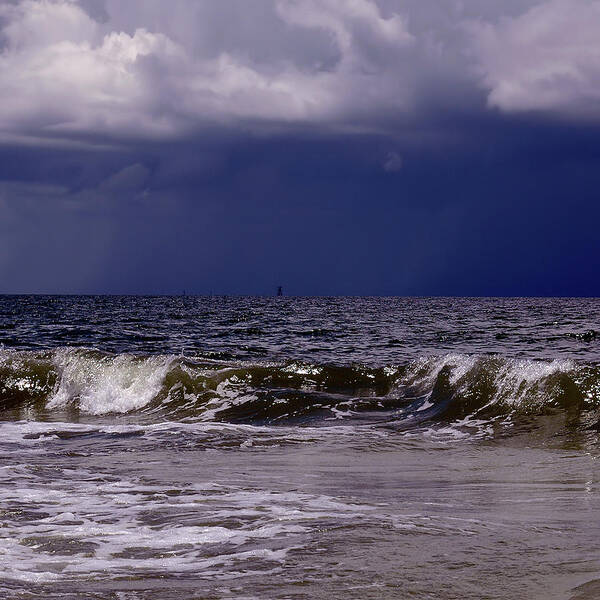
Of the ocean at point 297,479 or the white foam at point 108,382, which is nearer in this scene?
the ocean at point 297,479

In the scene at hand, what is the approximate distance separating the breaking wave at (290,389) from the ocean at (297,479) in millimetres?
64

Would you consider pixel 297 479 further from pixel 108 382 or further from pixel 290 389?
pixel 108 382

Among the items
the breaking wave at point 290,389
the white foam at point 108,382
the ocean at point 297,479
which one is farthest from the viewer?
the white foam at point 108,382

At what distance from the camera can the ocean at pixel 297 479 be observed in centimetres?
530

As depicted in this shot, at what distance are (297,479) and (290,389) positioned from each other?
9.99m

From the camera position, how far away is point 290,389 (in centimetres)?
1908

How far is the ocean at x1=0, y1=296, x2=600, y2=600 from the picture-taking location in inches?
209

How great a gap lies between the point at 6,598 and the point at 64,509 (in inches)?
108

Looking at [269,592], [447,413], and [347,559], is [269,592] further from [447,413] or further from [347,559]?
[447,413]

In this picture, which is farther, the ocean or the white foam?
the white foam

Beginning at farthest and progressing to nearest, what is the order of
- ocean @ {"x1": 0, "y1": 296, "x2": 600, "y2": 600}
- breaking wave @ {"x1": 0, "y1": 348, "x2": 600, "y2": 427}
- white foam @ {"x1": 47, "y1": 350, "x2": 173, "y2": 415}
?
white foam @ {"x1": 47, "y1": 350, "x2": 173, "y2": 415} → breaking wave @ {"x1": 0, "y1": 348, "x2": 600, "y2": 427} → ocean @ {"x1": 0, "y1": 296, "x2": 600, "y2": 600}

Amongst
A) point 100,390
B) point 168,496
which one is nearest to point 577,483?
point 168,496

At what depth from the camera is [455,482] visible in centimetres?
895

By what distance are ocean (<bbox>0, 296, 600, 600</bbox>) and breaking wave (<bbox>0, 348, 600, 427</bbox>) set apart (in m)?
0.06
